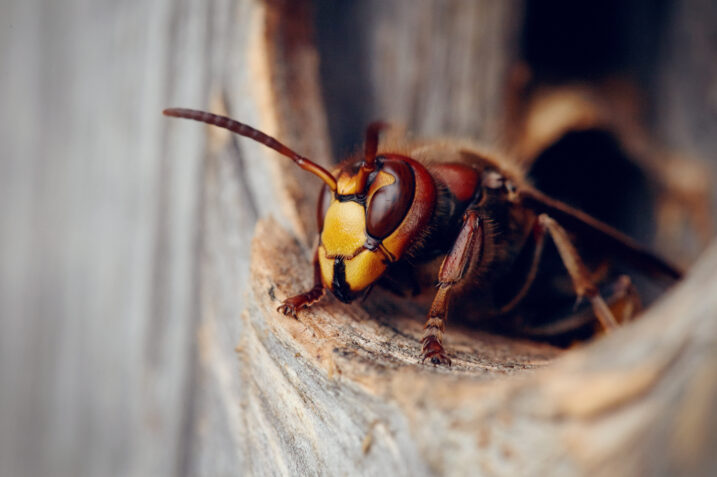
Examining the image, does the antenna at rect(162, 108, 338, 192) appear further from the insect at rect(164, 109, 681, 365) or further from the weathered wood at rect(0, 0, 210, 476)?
the weathered wood at rect(0, 0, 210, 476)

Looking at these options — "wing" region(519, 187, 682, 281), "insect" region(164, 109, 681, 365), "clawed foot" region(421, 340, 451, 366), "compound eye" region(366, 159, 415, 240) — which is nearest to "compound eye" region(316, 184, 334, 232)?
"insect" region(164, 109, 681, 365)

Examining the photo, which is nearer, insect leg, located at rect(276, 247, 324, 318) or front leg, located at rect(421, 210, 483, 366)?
insect leg, located at rect(276, 247, 324, 318)

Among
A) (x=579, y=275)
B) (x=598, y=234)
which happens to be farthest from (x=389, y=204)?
(x=598, y=234)

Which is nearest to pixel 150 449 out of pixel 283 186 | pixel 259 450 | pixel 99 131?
pixel 259 450

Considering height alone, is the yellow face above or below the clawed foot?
above

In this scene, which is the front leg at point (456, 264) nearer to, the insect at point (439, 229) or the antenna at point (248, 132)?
the insect at point (439, 229)

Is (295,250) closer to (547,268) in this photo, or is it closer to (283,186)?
(283,186)

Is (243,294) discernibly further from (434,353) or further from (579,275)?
(579,275)

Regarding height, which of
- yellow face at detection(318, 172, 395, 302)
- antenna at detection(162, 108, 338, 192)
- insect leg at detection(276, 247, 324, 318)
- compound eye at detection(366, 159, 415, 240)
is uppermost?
antenna at detection(162, 108, 338, 192)
